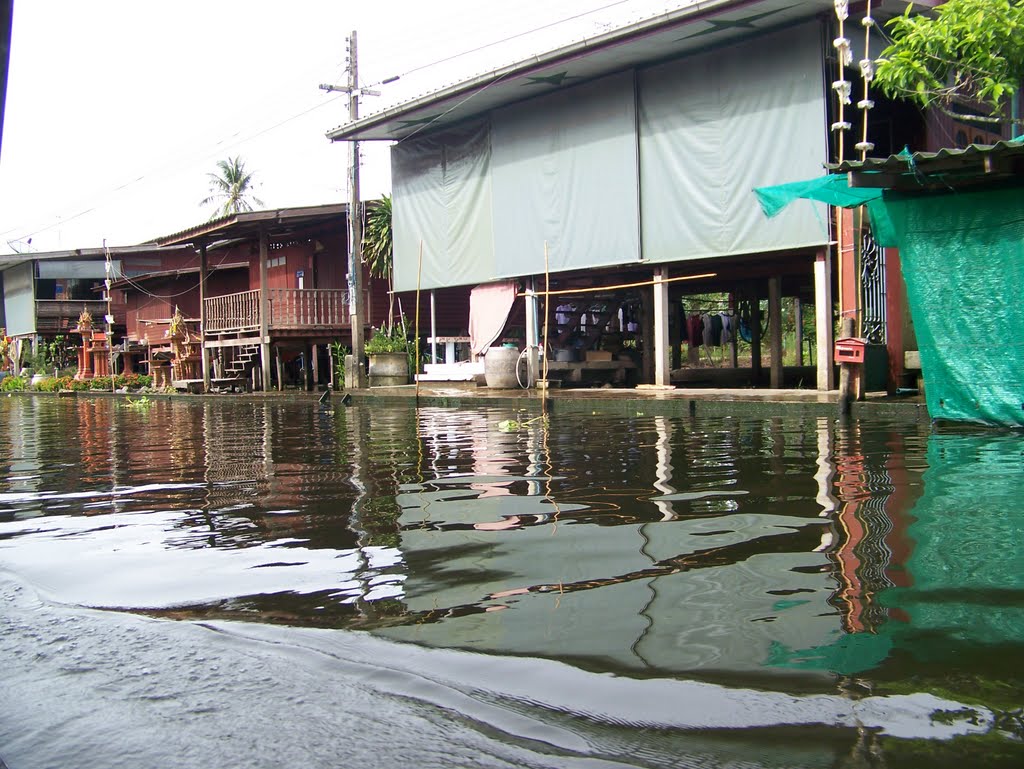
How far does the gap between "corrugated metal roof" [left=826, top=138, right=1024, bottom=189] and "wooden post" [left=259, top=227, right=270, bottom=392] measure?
16192 mm

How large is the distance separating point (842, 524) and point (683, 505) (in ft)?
3.15

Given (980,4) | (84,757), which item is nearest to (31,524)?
(84,757)

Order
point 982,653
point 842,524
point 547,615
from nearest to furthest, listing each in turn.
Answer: point 982,653 < point 547,615 < point 842,524

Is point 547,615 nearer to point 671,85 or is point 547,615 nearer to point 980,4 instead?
point 980,4

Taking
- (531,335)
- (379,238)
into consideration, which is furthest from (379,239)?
(531,335)

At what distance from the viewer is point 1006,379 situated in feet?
28.6

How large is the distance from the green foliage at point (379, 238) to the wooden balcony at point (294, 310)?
142 cm

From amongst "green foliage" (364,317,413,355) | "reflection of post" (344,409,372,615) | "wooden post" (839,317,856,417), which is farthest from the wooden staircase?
"wooden post" (839,317,856,417)

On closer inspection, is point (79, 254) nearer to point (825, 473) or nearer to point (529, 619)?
point (825, 473)

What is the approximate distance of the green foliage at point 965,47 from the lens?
29.1 ft

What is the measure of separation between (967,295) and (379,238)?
15356 mm

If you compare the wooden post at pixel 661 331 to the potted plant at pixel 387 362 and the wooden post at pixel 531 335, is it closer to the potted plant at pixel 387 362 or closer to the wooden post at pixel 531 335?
the wooden post at pixel 531 335

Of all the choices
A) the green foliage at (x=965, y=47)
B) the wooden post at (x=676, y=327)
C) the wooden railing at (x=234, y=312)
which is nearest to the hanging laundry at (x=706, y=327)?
the wooden post at (x=676, y=327)

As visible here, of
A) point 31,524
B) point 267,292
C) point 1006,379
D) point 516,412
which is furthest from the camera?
point 267,292
